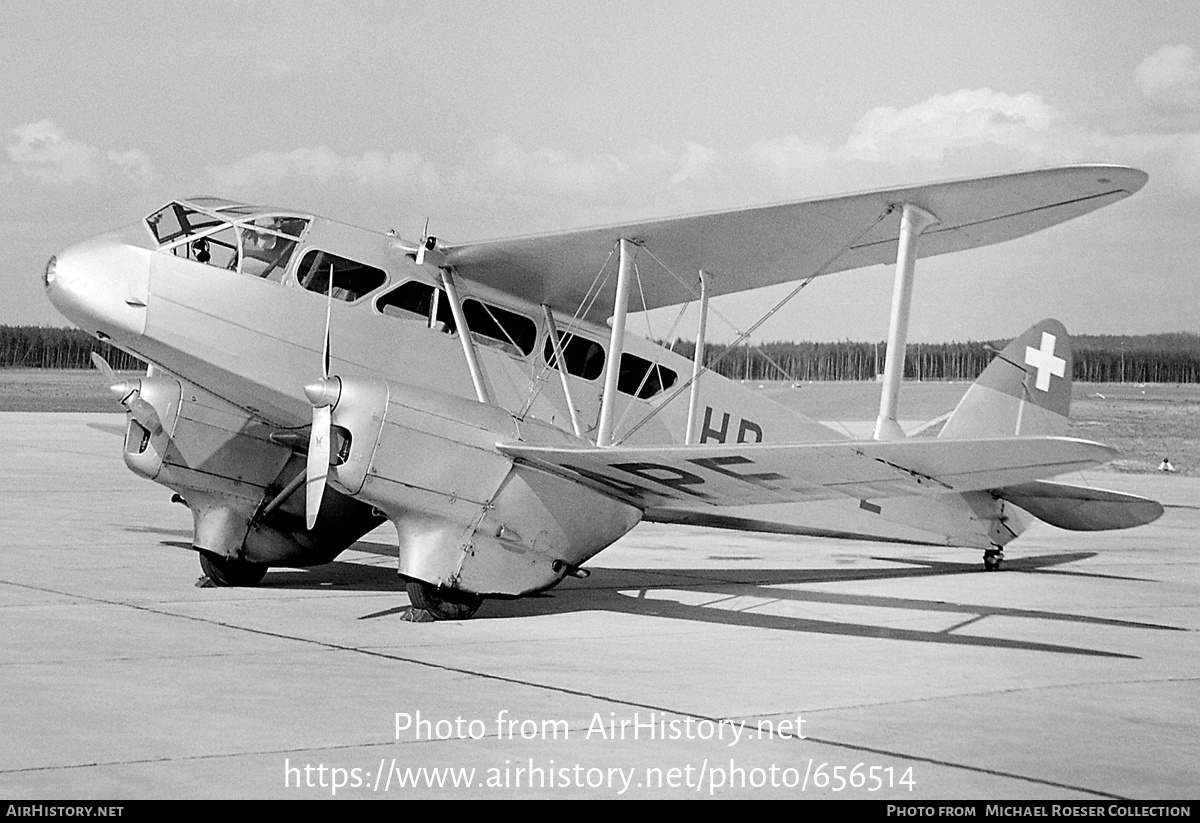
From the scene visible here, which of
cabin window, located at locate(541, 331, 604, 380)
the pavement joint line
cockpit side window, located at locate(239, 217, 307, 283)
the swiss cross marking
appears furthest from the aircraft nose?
the swiss cross marking

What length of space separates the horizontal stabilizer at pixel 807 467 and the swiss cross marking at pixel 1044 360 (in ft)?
19.5

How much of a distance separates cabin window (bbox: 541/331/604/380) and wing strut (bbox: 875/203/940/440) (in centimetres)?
354

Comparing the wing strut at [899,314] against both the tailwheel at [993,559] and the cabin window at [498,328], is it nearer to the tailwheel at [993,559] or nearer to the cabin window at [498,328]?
the cabin window at [498,328]

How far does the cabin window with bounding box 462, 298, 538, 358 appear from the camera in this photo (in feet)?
44.2

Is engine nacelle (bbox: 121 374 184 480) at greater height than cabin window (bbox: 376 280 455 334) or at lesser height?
lesser

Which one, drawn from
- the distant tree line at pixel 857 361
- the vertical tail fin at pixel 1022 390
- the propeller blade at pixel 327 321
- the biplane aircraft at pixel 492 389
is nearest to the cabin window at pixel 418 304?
the biplane aircraft at pixel 492 389

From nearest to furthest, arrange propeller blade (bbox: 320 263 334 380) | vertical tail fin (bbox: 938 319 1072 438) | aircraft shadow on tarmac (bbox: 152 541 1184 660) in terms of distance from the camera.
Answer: propeller blade (bbox: 320 263 334 380), aircraft shadow on tarmac (bbox: 152 541 1184 660), vertical tail fin (bbox: 938 319 1072 438)

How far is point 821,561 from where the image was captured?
1794 centimetres

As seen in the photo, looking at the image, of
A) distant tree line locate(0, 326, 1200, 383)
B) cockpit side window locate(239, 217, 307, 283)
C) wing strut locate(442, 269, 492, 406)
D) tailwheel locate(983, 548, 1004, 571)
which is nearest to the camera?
cockpit side window locate(239, 217, 307, 283)

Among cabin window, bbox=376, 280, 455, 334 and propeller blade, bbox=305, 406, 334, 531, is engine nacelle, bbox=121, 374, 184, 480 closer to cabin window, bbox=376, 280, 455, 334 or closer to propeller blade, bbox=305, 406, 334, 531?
cabin window, bbox=376, 280, 455, 334

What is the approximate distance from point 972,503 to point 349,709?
33.0 ft

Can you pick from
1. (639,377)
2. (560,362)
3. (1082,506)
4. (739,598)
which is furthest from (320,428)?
(1082,506)

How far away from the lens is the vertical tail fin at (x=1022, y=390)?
16.4 metres

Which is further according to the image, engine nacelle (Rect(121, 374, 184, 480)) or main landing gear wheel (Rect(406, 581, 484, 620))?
engine nacelle (Rect(121, 374, 184, 480))
